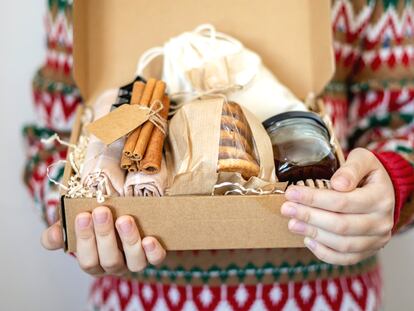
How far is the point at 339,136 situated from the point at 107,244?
1.14 ft

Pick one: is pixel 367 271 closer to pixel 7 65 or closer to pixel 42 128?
pixel 42 128

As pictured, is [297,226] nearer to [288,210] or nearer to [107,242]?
[288,210]

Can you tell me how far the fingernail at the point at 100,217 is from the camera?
42 cm

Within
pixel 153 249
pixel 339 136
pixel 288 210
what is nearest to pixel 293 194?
pixel 288 210

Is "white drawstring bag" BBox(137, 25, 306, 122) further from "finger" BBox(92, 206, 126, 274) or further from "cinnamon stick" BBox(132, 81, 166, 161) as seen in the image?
"finger" BBox(92, 206, 126, 274)

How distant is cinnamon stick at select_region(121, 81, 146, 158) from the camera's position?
17.6 inches

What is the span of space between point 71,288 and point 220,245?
541 millimetres

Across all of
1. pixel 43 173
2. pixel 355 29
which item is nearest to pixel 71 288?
pixel 43 173

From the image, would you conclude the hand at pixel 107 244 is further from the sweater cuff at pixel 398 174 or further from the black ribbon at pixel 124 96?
the sweater cuff at pixel 398 174

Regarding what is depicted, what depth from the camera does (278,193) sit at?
0.43m

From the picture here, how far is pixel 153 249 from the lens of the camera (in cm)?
43

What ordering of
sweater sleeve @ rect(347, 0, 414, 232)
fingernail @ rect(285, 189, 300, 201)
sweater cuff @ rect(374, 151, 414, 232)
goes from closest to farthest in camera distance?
1. fingernail @ rect(285, 189, 300, 201)
2. sweater cuff @ rect(374, 151, 414, 232)
3. sweater sleeve @ rect(347, 0, 414, 232)

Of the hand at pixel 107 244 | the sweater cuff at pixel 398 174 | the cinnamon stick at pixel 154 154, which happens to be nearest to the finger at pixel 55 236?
the hand at pixel 107 244

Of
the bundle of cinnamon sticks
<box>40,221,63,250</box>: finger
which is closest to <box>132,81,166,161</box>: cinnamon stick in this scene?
the bundle of cinnamon sticks
